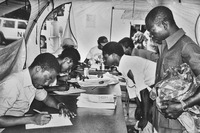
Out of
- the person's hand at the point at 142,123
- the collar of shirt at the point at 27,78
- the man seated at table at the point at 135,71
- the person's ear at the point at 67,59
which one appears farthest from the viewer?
the person's ear at the point at 67,59

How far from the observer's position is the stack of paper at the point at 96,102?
6.20 feet

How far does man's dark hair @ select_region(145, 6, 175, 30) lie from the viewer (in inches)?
79.3

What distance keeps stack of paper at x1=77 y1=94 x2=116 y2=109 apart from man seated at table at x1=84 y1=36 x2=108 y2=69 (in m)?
0.60

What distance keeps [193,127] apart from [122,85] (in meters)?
1.14

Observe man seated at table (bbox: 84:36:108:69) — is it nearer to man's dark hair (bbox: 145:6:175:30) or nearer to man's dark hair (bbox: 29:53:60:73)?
man's dark hair (bbox: 145:6:175:30)

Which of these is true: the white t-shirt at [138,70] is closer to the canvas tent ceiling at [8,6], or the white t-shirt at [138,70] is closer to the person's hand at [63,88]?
the person's hand at [63,88]

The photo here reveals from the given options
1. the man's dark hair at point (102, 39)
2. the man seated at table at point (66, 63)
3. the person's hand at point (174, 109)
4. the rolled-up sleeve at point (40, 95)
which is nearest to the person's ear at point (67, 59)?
the man seated at table at point (66, 63)

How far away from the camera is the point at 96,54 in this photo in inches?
104

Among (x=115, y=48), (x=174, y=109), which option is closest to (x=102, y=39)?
(x=115, y=48)

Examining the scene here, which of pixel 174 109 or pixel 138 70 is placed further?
pixel 138 70

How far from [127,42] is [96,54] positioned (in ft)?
1.25

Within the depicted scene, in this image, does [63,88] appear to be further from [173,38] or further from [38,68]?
[173,38]

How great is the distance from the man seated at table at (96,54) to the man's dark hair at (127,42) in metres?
0.18

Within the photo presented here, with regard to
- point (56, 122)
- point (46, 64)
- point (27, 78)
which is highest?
point (46, 64)
